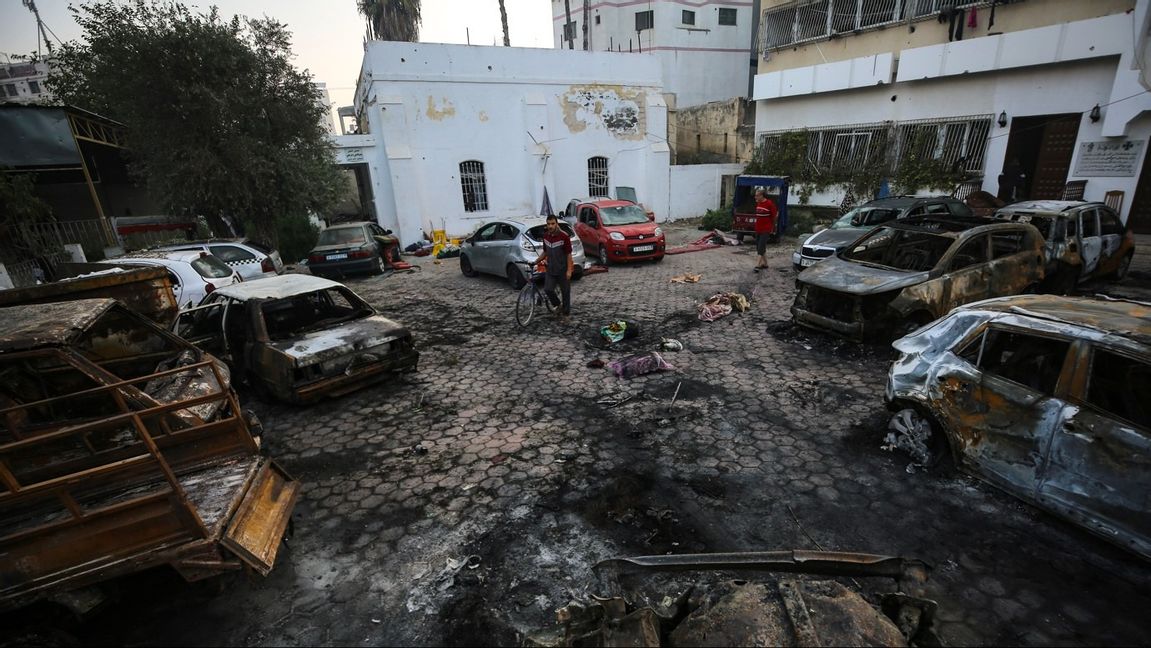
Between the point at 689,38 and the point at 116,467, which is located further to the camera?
the point at 689,38

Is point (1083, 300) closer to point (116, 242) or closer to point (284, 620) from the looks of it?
point (284, 620)

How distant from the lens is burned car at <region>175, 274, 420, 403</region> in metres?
5.55

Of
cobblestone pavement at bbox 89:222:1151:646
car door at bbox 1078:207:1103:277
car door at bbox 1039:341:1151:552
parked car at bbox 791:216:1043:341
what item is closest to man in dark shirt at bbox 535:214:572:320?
cobblestone pavement at bbox 89:222:1151:646

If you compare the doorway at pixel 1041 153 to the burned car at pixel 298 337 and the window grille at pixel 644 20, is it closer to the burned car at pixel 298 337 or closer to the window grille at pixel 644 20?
the burned car at pixel 298 337

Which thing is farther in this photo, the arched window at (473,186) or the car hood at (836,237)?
the arched window at (473,186)

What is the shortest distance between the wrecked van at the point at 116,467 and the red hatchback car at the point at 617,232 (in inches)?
385

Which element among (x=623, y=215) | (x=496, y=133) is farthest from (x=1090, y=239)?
(x=496, y=133)

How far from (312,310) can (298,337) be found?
93 cm

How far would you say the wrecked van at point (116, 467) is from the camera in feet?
8.73

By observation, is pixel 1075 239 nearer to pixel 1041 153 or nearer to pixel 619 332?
pixel 619 332

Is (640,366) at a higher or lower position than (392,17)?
lower

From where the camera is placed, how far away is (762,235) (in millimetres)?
11562

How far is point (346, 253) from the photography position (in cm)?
1355

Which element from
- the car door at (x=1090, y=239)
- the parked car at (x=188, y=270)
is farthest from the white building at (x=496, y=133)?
the car door at (x=1090, y=239)
